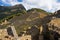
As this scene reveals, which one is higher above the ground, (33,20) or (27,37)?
(33,20)

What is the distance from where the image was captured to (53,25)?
55.1 m

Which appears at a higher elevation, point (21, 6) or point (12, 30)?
point (21, 6)

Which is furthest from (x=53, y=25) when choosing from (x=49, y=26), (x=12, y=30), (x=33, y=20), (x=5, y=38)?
(x=33, y=20)

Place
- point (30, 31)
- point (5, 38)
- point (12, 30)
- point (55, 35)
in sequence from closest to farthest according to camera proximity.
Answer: point (5, 38) < point (55, 35) < point (12, 30) < point (30, 31)

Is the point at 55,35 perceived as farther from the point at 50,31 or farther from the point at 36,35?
the point at 36,35

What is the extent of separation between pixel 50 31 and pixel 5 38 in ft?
40.6

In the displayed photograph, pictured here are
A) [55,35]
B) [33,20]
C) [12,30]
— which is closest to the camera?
[55,35]

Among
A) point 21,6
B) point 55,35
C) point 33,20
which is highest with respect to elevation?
point 21,6

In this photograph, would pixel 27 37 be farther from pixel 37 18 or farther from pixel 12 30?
pixel 37 18

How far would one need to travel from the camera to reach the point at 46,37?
57219 mm

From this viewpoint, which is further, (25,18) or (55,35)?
(25,18)

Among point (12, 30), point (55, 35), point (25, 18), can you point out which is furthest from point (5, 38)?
point (25, 18)

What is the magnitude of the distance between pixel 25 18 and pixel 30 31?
2714 cm

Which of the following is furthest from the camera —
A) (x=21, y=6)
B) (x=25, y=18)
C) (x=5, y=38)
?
(x=21, y=6)
